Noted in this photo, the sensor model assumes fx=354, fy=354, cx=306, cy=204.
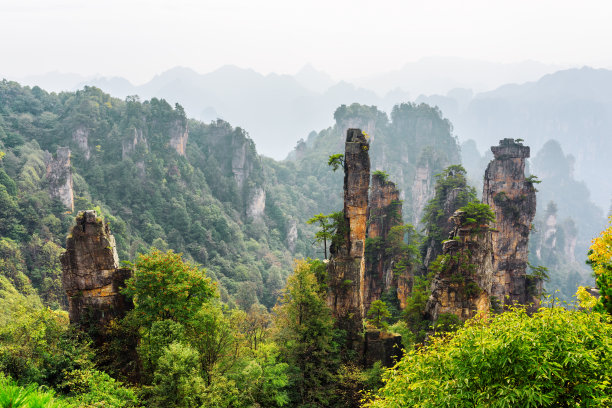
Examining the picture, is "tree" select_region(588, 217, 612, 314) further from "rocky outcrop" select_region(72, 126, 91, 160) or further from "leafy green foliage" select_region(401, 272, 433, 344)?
"rocky outcrop" select_region(72, 126, 91, 160)

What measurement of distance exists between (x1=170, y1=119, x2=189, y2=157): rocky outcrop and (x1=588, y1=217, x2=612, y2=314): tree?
79622 millimetres

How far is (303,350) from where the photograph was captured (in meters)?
20.0

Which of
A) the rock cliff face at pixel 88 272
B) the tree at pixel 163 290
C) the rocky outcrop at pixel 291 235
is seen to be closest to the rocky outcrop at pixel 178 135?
the rocky outcrop at pixel 291 235

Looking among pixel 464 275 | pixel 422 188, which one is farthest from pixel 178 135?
pixel 464 275

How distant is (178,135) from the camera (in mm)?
80250

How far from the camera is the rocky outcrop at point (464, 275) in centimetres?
2105

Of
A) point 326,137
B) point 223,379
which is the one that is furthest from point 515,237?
point 326,137

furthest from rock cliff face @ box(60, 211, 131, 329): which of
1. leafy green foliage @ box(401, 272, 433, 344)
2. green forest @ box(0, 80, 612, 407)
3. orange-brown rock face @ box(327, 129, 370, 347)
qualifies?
leafy green foliage @ box(401, 272, 433, 344)

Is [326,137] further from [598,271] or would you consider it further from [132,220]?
[598,271]

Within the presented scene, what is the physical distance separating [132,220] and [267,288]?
90.9ft

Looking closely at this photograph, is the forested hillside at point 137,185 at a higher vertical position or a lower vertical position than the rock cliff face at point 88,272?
higher

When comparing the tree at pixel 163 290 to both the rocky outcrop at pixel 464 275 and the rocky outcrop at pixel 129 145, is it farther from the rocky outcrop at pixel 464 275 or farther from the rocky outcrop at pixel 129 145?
the rocky outcrop at pixel 129 145

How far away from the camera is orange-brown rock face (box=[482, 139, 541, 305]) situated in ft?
110

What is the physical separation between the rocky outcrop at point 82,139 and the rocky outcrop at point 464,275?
237 feet
